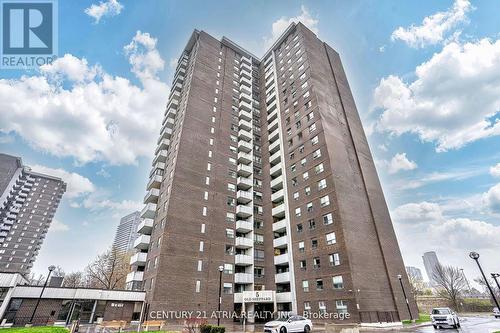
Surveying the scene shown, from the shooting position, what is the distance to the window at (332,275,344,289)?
2961 cm

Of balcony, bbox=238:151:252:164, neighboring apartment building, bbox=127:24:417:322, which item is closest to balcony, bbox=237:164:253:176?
neighboring apartment building, bbox=127:24:417:322

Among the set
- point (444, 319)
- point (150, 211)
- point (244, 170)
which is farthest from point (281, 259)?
point (150, 211)

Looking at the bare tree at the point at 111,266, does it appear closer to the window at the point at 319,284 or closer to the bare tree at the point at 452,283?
the window at the point at 319,284

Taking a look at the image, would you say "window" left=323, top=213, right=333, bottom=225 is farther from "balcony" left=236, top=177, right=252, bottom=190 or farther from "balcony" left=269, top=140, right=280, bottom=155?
"balcony" left=269, top=140, right=280, bottom=155

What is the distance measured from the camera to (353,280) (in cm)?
2867

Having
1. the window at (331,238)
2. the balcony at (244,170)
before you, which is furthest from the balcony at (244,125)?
the window at (331,238)

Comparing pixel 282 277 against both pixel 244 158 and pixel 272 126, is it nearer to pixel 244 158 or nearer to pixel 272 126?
pixel 244 158

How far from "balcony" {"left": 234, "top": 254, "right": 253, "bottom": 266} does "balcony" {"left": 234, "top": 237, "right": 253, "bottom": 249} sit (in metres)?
1.54

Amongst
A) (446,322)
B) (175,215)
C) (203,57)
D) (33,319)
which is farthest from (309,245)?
(203,57)

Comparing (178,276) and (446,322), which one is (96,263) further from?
(446,322)

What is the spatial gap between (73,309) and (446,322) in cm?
3651

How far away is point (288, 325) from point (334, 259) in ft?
44.3

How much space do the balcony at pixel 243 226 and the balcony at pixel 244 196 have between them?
14.1ft

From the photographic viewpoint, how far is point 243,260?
124 ft
